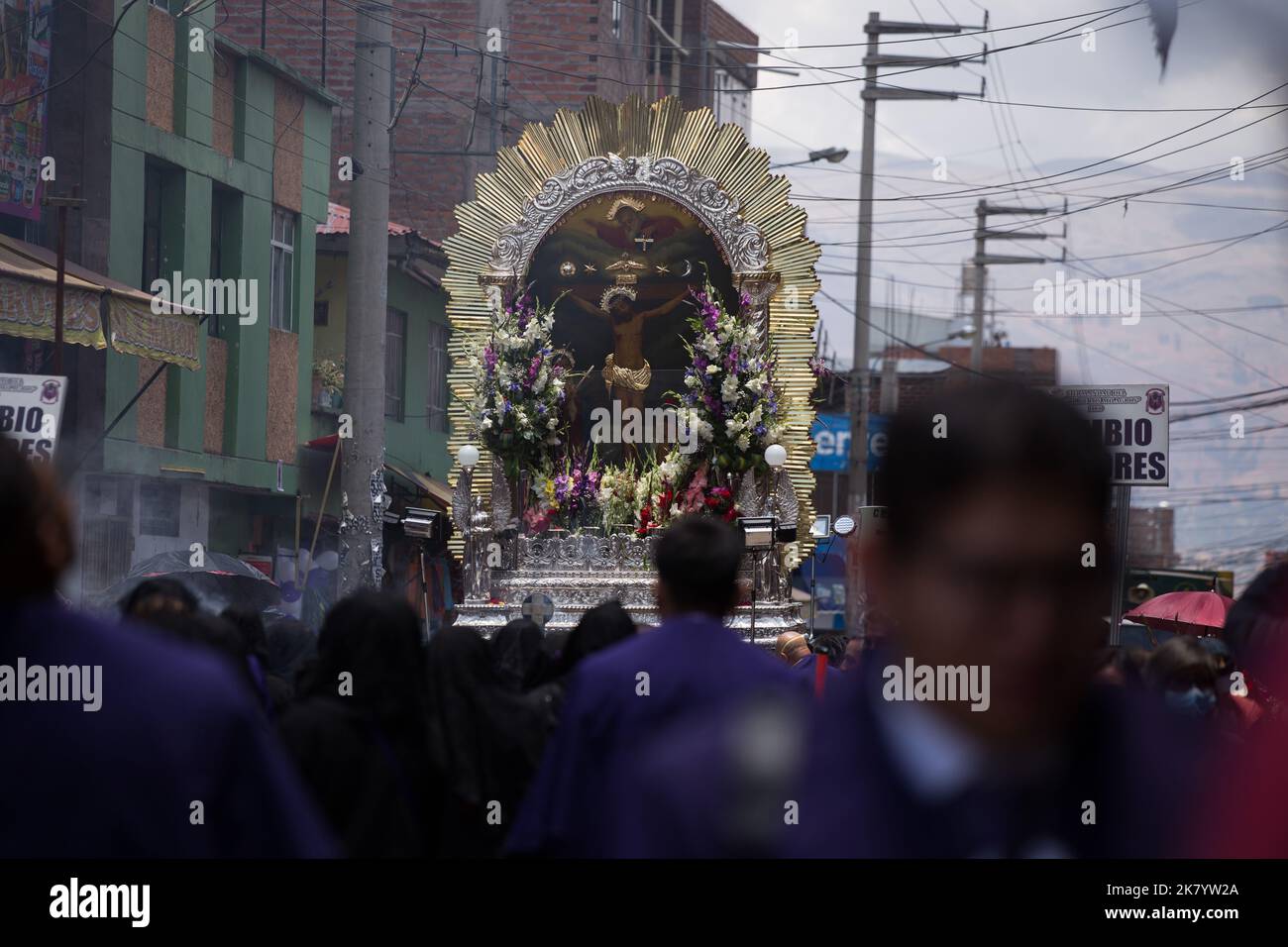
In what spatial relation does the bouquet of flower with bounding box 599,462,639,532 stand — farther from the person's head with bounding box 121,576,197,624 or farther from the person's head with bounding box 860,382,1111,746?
the person's head with bounding box 860,382,1111,746

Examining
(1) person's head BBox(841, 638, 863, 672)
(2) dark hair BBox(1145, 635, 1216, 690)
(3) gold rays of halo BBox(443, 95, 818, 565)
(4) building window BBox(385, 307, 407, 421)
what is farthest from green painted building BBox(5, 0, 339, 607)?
(2) dark hair BBox(1145, 635, 1216, 690)

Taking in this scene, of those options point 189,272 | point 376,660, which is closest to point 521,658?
point 376,660

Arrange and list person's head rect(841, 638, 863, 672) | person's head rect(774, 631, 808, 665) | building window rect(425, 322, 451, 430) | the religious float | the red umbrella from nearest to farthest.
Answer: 1. person's head rect(841, 638, 863, 672)
2. person's head rect(774, 631, 808, 665)
3. the red umbrella
4. the religious float
5. building window rect(425, 322, 451, 430)

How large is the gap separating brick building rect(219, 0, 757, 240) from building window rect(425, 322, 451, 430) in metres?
1.97

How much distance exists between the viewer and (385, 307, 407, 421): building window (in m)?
20.7

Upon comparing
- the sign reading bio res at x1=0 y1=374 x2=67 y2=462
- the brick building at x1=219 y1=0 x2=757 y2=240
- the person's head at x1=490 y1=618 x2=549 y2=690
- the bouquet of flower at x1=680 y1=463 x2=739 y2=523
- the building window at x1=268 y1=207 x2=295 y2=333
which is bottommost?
the person's head at x1=490 y1=618 x2=549 y2=690

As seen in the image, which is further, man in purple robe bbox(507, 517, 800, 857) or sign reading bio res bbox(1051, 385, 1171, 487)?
sign reading bio res bbox(1051, 385, 1171, 487)

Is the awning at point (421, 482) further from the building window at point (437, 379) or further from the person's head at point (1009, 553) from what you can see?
the person's head at point (1009, 553)

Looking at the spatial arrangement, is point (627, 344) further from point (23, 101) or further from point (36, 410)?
point (23, 101)

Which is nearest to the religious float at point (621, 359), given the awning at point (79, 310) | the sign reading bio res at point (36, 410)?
the awning at point (79, 310)

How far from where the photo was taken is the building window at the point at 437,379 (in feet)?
71.0

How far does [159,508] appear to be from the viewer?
16109mm

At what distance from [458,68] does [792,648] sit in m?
11.5
